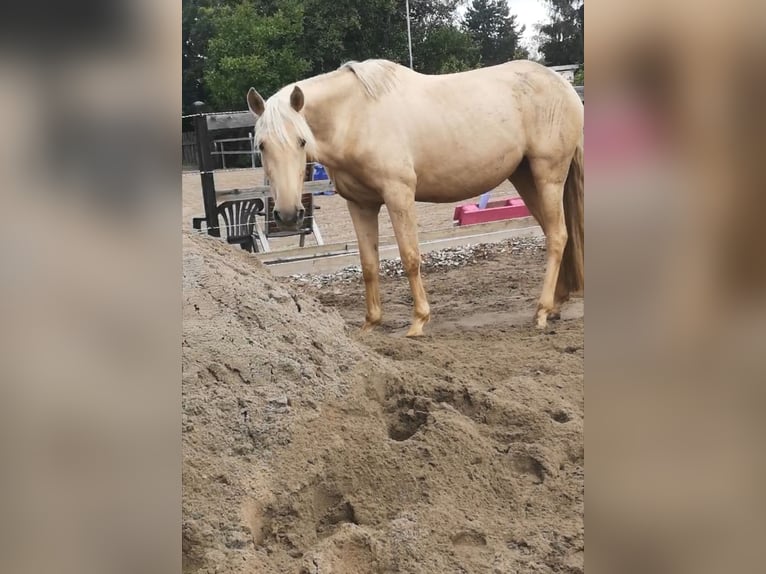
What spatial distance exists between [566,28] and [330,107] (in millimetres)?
1747

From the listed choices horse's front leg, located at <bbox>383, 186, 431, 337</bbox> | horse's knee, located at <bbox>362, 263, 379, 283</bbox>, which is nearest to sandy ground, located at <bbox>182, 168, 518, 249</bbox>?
horse's knee, located at <bbox>362, 263, 379, 283</bbox>

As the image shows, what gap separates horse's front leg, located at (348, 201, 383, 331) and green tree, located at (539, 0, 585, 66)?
183cm

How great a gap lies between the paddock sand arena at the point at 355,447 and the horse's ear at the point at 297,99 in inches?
26.7

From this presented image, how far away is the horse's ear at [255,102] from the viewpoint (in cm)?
245

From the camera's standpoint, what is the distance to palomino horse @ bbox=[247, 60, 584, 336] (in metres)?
2.95

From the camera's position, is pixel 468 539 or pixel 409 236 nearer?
pixel 468 539

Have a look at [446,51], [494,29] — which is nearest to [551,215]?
[446,51]

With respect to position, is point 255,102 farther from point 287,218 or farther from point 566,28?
point 566,28

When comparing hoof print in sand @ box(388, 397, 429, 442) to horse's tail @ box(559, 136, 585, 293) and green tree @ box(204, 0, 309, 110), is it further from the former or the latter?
horse's tail @ box(559, 136, 585, 293)

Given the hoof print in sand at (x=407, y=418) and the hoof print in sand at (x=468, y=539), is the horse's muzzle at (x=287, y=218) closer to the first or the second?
the hoof print in sand at (x=407, y=418)

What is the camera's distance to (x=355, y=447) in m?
1.73
